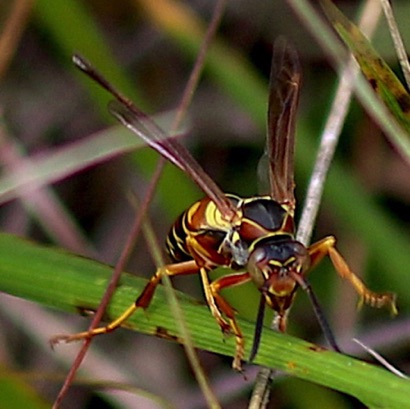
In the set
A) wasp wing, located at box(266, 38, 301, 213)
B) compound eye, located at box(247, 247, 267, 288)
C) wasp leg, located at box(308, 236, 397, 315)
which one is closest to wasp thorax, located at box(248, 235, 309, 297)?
compound eye, located at box(247, 247, 267, 288)

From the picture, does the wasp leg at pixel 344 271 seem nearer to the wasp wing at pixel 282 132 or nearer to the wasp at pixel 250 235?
the wasp at pixel 250 235

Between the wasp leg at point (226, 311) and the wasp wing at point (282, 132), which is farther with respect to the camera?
the wasp wing at point (282, 132)

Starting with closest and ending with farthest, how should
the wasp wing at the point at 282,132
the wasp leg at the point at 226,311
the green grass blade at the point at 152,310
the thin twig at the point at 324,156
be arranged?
the green grass blade at the point at 152,310, the wasp leg at the point at 226,311, the thin twig at the point at 324,156, the wasp wing at the point at 282,132

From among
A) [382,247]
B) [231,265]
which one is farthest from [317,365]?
[382,247]

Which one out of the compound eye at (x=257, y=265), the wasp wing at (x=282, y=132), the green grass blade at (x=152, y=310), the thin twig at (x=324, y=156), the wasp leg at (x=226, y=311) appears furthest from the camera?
the wasp wing at (x=282, y=132)

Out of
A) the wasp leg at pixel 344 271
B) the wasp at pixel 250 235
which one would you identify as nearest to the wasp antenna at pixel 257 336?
the wasp at pixel 250 235

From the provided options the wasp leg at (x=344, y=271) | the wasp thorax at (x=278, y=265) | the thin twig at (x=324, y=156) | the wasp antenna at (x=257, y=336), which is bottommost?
the wasp antenna at (x=257, y=336)

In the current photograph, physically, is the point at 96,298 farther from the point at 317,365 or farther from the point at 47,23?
the point at 47,23
